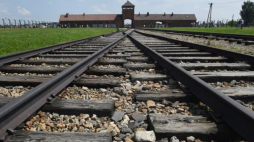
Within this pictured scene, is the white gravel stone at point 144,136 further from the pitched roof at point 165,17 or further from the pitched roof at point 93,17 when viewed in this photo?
the pitched roof at point 165,17

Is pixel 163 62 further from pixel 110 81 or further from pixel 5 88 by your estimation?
pixel 5 88

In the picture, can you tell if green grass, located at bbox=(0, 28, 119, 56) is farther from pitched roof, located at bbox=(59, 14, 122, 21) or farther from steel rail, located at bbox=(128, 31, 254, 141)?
pitched roof, located at bbox=(59, 14, 122, 21)

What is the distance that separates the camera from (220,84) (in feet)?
9.15

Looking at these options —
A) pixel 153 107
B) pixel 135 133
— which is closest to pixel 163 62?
pixel 153 107

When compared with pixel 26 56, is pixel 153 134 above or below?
below

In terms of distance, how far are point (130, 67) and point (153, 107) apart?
1.69 meters

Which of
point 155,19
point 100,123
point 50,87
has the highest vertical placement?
point 155,19

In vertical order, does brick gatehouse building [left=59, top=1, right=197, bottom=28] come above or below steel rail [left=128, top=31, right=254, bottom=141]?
above

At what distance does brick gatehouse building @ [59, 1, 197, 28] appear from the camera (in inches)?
3588

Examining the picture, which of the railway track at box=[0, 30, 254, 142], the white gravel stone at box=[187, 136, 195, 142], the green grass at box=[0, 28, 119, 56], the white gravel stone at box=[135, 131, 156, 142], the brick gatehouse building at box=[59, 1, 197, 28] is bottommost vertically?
the white gravel stone at box=[187, 136, 195, 142]

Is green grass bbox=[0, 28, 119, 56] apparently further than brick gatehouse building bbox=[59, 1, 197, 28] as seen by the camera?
No

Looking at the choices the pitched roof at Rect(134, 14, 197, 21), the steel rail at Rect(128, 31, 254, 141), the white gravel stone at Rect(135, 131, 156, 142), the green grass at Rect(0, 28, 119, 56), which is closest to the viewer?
the steel rail at Rect(128, 31, 254, 141)

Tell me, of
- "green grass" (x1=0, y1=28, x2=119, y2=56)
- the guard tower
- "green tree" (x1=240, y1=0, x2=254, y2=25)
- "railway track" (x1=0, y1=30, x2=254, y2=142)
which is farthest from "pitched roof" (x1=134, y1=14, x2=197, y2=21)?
"railway track" (x1=0, y1=30, x2=254, y2=142)

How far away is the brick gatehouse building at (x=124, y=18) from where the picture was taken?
91.1 m
